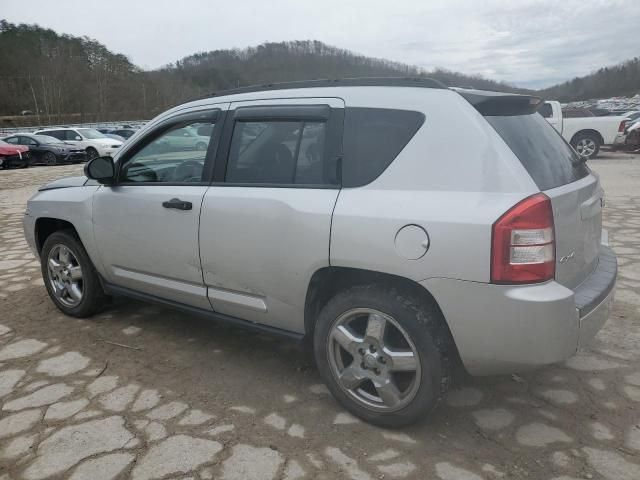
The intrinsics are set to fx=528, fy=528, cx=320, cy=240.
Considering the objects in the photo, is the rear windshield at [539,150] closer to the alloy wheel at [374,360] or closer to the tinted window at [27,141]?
the alloy wheel at [374,360]

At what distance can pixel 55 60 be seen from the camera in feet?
247

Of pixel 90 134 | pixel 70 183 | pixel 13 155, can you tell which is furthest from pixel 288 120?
pixel 90 134

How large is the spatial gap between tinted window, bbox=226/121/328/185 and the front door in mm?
202

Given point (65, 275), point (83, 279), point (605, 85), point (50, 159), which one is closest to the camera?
point (83, 279)

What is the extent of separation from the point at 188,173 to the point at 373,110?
4.40 feet

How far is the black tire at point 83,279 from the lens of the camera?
13.3 ft

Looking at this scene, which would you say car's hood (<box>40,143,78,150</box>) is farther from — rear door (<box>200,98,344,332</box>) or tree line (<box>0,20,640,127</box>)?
tree line (<box>0,20,640,127</box>)

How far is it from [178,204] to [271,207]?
722 mm

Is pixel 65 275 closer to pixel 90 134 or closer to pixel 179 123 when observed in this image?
pixel 179 123

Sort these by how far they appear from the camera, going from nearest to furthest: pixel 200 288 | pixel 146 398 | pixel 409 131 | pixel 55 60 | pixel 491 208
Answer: pixel 491 208, pixel 409 131, pixel 146 398, pixel 200 288, pixel 55 60

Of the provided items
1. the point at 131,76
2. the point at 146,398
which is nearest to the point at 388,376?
the point at 146,398

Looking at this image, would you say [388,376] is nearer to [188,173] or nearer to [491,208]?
[491,208]

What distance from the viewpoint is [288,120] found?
2.91m

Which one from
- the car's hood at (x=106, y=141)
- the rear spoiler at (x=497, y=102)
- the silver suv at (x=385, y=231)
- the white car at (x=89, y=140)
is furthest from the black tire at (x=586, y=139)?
the car's hood at (x=106, y=141)
